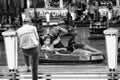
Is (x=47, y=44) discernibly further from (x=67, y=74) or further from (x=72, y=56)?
(x=67, y=74)

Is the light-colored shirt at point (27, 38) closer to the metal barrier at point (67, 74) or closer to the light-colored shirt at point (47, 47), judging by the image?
the metal barrier at point (67, 74)

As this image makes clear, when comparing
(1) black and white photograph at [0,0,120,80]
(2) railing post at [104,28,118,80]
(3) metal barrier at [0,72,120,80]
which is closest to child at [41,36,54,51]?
(1) black and white photograph at [0,0,120,80]

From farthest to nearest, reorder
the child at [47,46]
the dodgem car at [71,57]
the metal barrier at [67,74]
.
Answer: the child at [47,46], the dodgem car at [71,57], the metal barrier at [67,74]

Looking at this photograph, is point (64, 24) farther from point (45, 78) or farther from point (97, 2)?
point (45, 78)

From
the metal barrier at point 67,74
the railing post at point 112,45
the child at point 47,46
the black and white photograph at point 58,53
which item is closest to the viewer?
the black and white photograph at point 58,53

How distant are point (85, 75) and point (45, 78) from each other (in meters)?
1.01

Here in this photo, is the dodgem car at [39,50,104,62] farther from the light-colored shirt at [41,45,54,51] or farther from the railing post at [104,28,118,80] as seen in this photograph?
the railing post at [104,28,118,80]

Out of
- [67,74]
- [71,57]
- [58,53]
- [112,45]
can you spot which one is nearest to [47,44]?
[58,53]

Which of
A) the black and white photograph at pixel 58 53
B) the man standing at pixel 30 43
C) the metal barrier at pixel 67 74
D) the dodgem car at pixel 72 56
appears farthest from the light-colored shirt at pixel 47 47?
the man standing at pixel 30 43

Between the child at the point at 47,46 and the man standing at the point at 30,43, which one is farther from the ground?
the man standing at the point at 30,43

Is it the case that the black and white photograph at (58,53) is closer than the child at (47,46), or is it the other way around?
the black and white photograph at (58,53)

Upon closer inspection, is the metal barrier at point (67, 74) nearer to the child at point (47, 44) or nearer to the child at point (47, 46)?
the child at point (47, 46)

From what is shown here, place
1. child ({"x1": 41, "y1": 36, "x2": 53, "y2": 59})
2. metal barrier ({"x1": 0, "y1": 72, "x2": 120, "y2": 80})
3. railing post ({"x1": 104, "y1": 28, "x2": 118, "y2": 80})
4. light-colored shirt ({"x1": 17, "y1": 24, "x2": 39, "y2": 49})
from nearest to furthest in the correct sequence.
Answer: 1. light-colored shirt ({"x1": 17, "y1": 24, "x2": 39, "y2": 49})
2. railing post ({"x1": 104, "y1": 28, "x2": 118, "y2": 80})
3. metal barrier ({"x1": 0, "y1": 72, "x2": 120, "y2": 80})
4. child ({"x1": 41, "y1": 36, "x2": 53, "y2": 59})

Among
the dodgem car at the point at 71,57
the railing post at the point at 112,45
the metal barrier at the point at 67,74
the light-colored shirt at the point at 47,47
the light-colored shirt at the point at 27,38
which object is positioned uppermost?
the light-colored shirt at the point at 27,38
